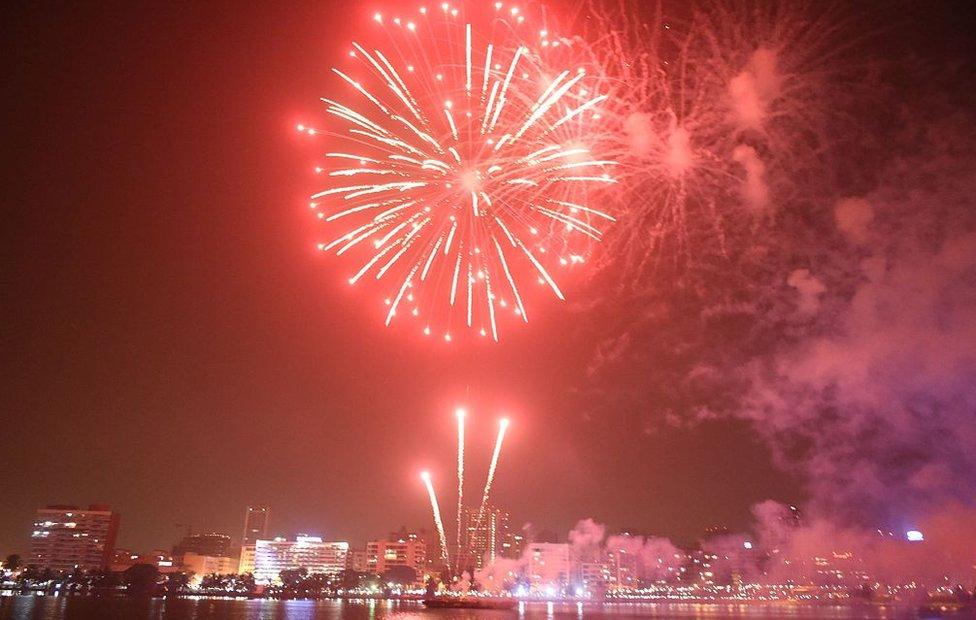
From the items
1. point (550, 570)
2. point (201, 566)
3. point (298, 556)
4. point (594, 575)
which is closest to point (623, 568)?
point (594, 575)

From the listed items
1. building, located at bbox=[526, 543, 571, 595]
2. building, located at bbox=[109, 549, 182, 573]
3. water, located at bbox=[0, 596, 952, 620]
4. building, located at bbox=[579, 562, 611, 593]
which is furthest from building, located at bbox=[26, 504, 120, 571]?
building, located at bbox=[579, 562, 611, 593]

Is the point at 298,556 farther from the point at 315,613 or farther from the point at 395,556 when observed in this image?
the point at 315,613

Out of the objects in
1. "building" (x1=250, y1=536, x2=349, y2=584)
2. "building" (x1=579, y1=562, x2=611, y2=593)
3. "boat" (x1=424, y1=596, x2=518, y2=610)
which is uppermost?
"building" (x1=250, y1=536, x2=349, y2=584)

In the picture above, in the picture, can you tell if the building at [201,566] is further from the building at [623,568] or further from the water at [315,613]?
the building at [623,568]

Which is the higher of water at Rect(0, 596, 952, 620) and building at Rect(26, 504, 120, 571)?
A: building at Rect(26, 504, 120, 571)

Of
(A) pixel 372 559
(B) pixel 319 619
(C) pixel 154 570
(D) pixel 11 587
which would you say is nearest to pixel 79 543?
(D) pixel 11 587

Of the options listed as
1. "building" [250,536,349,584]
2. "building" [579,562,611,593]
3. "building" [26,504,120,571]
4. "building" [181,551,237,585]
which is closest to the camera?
"building" [26,504,120,571]

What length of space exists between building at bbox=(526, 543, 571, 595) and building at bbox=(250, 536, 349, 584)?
5510 centimetres

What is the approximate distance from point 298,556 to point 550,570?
228 ft

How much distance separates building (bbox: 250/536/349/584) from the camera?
7377 inches

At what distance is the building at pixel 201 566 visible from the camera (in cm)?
15899

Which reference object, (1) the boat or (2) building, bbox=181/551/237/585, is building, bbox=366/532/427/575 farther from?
(1) the boat

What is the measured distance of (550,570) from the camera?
164250 millimetres

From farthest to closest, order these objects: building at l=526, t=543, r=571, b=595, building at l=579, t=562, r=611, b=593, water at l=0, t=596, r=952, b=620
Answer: building at l=579, t=562, r=611, b=593
building at l=526, t=543, r=571, b=595
water at l=0, t=596, r=952, b=620
